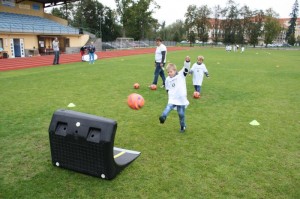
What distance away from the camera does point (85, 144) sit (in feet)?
12.6

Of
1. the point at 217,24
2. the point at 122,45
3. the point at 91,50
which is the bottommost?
the point at 91,50

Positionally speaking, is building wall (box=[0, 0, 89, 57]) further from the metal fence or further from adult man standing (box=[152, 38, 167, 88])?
adult man standing (box=[152, 38, 167, 88])

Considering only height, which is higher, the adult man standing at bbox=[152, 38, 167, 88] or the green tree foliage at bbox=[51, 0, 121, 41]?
the green tree foliage at bbox=[51, 0, 121, 41]

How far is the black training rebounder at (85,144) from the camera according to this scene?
374 cm

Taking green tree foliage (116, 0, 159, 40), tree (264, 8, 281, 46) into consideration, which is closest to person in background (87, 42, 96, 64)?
green tree foliage (116, 0, 159, 40)

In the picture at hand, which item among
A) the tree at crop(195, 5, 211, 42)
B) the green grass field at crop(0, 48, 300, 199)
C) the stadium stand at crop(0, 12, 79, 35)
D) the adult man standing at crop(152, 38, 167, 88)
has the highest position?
the tree at crop(195, 5, 211, 42)

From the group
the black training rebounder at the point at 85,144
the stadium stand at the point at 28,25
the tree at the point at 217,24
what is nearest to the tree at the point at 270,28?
the tree at the point at 217,24

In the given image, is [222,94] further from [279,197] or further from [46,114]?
[279,197]

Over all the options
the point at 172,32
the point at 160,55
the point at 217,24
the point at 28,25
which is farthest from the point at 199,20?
the point at 160,55

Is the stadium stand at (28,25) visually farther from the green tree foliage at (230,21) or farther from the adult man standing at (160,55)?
the green tree foliage at (230,21)

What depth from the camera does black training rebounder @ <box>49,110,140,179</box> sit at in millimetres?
3744

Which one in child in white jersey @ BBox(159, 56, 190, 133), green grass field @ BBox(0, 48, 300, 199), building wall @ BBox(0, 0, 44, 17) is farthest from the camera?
building wall @ BBox(0, 0, 44, 17)

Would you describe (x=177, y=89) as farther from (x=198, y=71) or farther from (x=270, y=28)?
(x=270, y=28)

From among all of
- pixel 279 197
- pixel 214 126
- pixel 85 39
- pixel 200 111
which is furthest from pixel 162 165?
pixel 85 39
